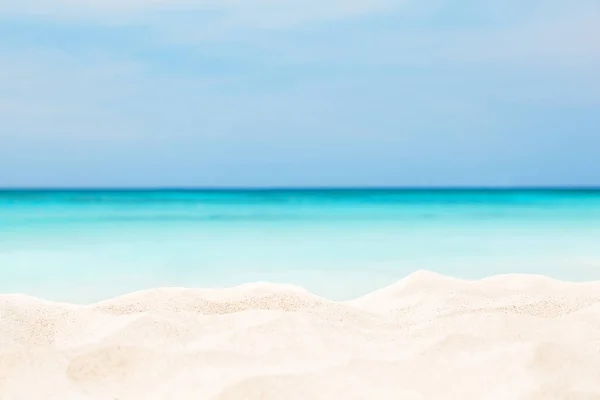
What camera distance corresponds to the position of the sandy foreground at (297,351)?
2168 mm

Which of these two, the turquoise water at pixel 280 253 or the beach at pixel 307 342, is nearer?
the beach at pixel 307 342

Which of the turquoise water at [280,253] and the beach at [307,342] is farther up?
the beach at [307,342]

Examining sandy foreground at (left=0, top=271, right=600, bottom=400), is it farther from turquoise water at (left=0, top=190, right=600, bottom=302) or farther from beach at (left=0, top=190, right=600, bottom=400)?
turquoise water at (left=0, top=190, right=600, bottom=302)

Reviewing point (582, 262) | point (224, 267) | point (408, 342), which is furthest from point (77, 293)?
point (582, 262)

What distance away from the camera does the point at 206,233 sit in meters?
13.1

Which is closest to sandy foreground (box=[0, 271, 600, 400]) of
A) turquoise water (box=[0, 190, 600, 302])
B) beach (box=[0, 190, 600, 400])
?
beach (box=[0, 190, 600, 400])

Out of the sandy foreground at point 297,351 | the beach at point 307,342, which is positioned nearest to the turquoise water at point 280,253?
the beach at point 307,342

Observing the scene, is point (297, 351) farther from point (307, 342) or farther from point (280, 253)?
point (280, 253)

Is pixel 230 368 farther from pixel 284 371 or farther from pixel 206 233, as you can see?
pixel 206 233

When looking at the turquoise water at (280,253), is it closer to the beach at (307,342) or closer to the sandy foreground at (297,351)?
the beach at (307,342)

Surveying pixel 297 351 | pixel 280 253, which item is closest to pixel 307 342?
pixel 297 351

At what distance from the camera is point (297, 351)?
2.56 metres

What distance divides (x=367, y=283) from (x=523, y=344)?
172 inches

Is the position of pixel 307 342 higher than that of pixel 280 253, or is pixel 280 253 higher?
pixel 307 342
